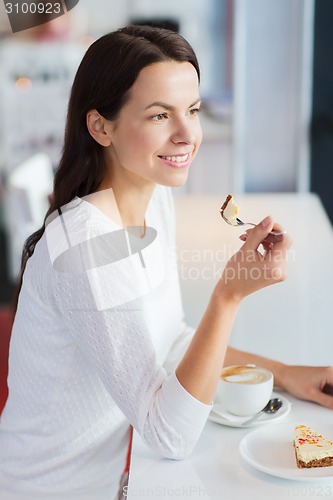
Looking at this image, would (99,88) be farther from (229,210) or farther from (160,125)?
(229,210)

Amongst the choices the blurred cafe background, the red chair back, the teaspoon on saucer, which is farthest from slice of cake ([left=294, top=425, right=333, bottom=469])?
the blurred cafe background

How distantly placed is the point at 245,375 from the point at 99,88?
48 cm

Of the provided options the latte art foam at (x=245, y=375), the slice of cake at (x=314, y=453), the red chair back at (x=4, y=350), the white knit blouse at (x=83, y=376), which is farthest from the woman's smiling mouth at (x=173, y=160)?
the red chair back at (x=4, y=350)

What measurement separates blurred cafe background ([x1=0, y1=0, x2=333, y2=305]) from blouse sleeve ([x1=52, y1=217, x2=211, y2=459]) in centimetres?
326

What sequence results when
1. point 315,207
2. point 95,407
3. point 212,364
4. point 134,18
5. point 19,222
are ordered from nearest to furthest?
point 212,364
point 95,407
point 315,207
point 19,222
point 134,18

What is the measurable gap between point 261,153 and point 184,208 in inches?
101

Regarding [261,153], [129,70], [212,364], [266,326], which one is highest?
[129,70]

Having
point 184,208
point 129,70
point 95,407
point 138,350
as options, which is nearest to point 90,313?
point 138,350

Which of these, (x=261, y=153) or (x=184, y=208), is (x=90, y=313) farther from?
(x=261, y=153)

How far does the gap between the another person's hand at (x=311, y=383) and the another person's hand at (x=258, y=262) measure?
212 mm

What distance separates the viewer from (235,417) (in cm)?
107

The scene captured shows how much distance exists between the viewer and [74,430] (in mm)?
1163

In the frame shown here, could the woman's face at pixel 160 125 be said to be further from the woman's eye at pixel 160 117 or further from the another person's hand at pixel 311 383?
the another person's hand at pixel 311 383

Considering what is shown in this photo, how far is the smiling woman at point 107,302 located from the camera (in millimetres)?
1020
